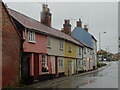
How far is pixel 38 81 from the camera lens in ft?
80.7

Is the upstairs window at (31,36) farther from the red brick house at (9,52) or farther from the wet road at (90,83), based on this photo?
the wet road at (90,83)

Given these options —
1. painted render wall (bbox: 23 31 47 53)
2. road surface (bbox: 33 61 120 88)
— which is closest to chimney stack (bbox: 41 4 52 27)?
painted render wall (bbox: 23 31 47 53)

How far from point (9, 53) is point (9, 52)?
2.8 inches

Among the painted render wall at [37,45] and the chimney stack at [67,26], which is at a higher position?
the chimney stack at [67,26]

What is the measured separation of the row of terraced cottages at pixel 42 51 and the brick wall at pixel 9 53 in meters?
0.87

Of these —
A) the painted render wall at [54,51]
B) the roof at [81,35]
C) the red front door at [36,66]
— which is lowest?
the red front door at [36,66]

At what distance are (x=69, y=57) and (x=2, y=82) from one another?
20.2 meters

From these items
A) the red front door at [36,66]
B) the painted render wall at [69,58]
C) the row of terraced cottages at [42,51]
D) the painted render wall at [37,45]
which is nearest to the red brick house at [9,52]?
the row of terraced cottages at [42,51]

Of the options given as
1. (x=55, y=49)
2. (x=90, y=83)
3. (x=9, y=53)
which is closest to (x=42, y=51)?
(x=55, y=49)

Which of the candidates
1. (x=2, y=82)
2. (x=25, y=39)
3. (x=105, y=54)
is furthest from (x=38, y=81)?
(x=105, y=54)

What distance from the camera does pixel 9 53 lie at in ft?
63.2

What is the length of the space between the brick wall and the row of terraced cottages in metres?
0.87

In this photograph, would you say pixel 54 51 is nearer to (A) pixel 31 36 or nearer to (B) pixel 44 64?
(B) pixel 44 64

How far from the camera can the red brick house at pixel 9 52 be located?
1861 centimetres
